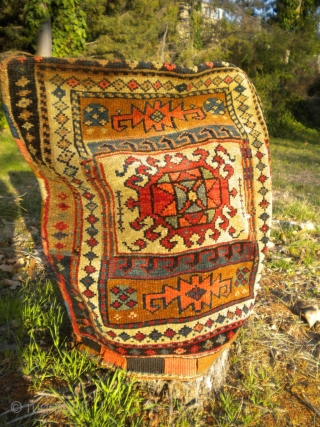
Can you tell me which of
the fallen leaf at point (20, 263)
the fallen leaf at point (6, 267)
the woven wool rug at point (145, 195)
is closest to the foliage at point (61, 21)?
the fallen leaf at point (20, 263)

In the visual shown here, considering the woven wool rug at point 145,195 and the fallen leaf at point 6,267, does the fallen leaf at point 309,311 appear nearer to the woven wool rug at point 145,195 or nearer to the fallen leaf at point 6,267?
the woven wool rug at point 145,195

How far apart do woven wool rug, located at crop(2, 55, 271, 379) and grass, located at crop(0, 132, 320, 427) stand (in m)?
0.17

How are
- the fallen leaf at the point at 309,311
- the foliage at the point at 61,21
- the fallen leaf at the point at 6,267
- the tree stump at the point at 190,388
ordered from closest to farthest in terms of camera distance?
1. the tree stump at the point at 190,388
2. the fallen leaf at the point at 309,311
3. the fallen leaf at the point at 6,267
4. the foliage at the point at 61,21

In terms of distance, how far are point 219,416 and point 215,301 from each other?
21.1 inches

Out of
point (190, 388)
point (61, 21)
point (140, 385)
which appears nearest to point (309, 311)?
point (190, 388)

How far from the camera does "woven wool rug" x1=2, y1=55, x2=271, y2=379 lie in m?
1.74

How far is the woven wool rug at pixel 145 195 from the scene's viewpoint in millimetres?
1741

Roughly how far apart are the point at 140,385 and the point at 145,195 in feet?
3.15

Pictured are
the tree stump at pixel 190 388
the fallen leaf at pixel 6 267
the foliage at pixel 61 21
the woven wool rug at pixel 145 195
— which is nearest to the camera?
the woven wool rug at pixel 145 195

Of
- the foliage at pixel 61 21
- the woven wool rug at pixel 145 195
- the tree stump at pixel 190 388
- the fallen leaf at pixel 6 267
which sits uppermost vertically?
the foliage at pixel 61 21

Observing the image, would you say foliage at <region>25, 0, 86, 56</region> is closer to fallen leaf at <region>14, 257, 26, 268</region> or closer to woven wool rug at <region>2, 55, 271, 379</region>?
fallen leaf at <region>14, 257, 26, 268</region>

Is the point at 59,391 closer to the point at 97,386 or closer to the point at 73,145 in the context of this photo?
the point at 97,386

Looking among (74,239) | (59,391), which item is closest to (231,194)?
(74,239)

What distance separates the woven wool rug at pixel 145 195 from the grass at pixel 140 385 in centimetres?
17
